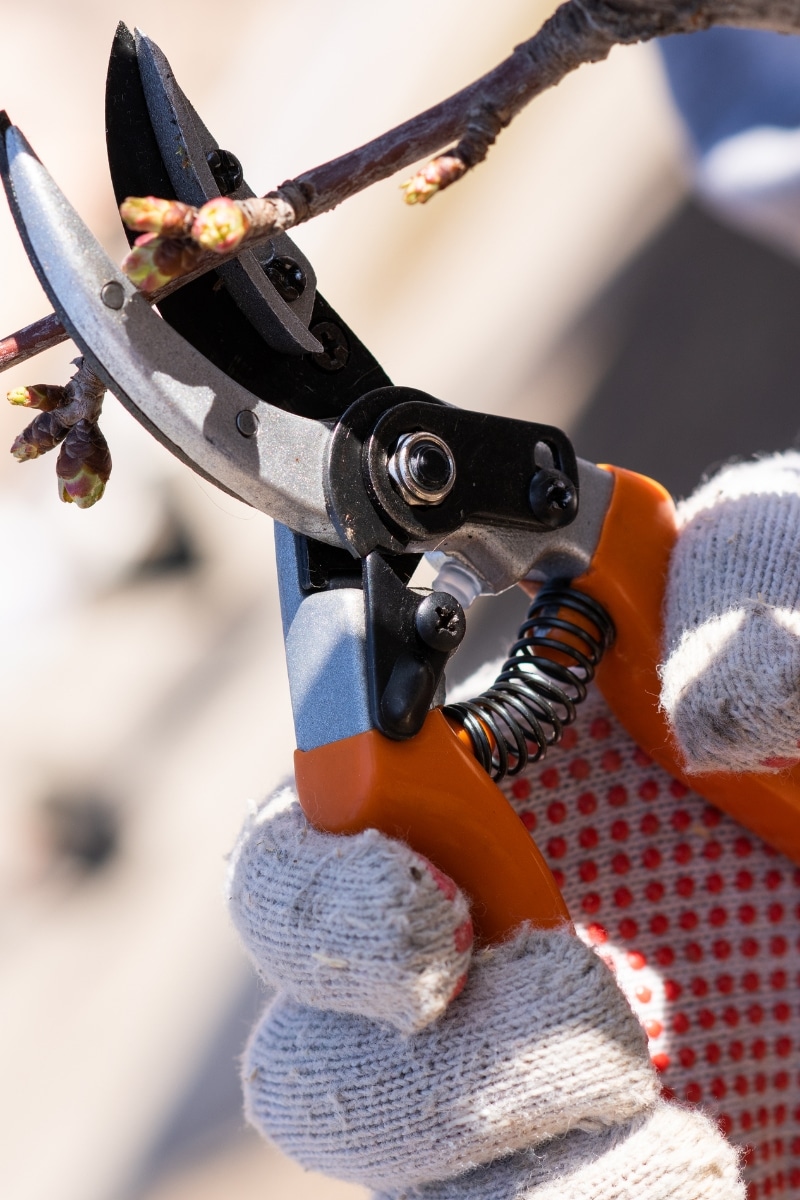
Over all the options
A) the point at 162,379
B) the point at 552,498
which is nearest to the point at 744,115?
the point at 552,498

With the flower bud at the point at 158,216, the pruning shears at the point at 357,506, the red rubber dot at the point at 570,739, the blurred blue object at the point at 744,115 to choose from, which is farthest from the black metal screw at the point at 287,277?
the blurred blue object at the point at 744,115

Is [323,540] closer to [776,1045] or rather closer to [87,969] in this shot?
[776,1045]

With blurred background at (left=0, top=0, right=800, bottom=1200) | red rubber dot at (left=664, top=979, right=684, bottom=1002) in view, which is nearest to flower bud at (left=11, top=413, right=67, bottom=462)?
red rubber dot at (left=664, top=979, right=684, bottom=1002)

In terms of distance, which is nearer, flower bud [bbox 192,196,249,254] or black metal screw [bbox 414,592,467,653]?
flower bud [bbox 192,196,249,254]

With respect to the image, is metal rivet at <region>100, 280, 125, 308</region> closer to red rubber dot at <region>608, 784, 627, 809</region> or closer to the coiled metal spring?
the coiled metal spring

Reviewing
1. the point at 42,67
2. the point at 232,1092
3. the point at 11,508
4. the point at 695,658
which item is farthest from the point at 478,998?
the point at 42,67
